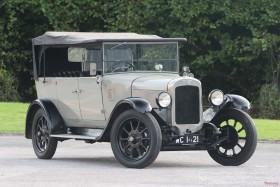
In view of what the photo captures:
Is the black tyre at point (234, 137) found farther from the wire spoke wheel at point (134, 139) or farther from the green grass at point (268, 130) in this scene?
the green grass at point (268, 130)

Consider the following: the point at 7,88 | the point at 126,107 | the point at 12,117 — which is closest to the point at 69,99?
the point at 126,107

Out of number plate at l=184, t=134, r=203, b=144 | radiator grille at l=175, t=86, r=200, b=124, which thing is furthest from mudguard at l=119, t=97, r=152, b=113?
number plate at l=184, t=134, r=203, b=144

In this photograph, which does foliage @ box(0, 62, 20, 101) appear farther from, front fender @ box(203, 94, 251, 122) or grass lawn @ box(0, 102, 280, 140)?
front fender @ box(203, 94, 251, 122)

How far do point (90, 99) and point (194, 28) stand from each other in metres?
20.5

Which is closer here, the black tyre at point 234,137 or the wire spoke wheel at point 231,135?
the black tyre at point 234,137

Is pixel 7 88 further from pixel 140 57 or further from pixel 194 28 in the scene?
pixel 140 57

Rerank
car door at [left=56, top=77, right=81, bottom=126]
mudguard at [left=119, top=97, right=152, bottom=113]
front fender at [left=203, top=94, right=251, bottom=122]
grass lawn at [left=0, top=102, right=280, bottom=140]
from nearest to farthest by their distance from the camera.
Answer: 1. mudguard at [left=119, top=97, right=152, bottom=113]
2. front fender at [left=203, top=94, right=251, bottom=122]
3. car door at [left=56, top=77, right=81, bottom=126]
4. grass lawn at [left=0, top=102, right=280, bottom=140]

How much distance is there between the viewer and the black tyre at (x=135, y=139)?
1495 cm

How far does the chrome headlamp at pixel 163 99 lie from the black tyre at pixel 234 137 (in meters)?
1.27

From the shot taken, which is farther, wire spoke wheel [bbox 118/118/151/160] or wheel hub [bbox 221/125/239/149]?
wheel hub [bbox 221/125/239/149]

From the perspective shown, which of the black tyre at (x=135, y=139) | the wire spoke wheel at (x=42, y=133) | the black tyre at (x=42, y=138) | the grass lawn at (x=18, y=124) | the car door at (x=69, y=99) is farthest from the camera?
the grass lawn at (x=18, y=124)

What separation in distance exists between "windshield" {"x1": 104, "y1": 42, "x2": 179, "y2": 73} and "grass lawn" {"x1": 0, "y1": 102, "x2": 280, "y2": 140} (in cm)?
608

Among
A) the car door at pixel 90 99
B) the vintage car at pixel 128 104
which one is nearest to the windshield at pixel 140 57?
the vintage car at pixel 128 104

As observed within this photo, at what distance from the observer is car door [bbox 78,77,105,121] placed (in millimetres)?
16484
